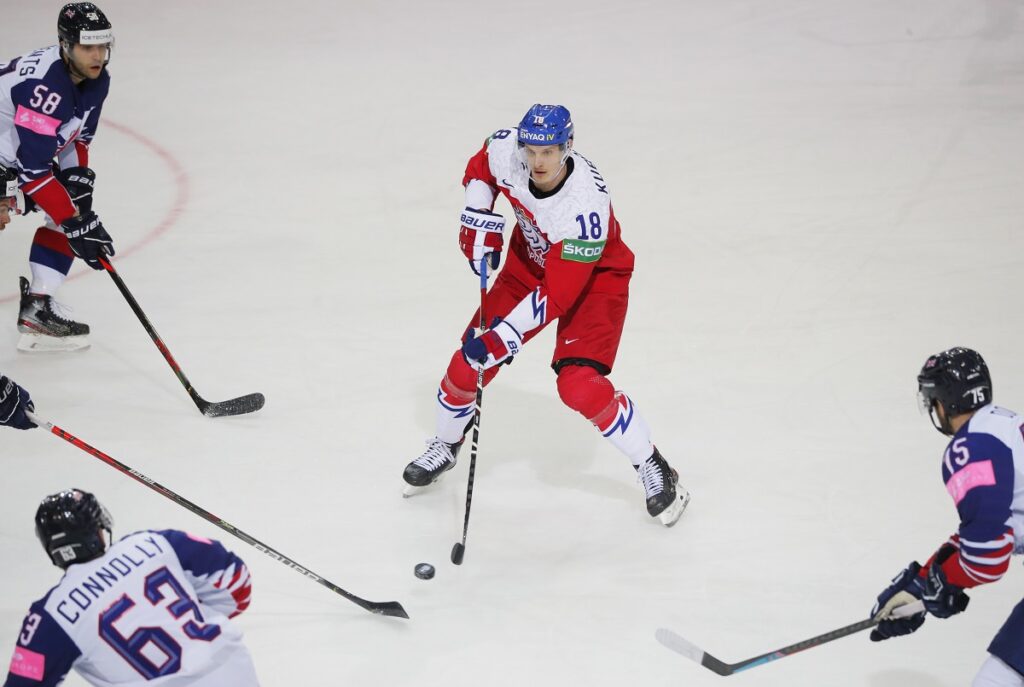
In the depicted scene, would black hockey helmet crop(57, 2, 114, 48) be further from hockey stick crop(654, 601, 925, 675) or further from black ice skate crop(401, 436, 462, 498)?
hockey stick crop(654, 601, 925, 675)

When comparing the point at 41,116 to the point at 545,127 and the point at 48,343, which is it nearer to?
the point at 48,343

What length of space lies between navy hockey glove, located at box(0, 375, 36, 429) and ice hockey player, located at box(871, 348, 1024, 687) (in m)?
2.47

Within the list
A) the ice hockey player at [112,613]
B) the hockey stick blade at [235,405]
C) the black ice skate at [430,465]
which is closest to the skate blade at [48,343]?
the hockey stick blade at [235,405]

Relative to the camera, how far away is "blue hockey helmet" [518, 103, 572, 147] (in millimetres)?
3389

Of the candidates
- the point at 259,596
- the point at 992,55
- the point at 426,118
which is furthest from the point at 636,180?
the point at 259,596

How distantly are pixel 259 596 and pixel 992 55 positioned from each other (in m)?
5.92

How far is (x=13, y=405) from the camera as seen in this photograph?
131 inches

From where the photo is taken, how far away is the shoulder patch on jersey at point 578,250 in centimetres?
347

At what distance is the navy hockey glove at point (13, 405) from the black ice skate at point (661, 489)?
1895mm

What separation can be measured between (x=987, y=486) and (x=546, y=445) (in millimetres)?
1980

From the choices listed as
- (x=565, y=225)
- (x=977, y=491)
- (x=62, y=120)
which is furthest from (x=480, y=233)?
(x=977, y=491)

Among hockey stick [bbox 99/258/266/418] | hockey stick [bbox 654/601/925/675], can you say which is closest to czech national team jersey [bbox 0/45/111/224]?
hockey stick [bbox 99/258/266/418]

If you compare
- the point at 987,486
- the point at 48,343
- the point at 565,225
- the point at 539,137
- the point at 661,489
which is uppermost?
the point at 539,137

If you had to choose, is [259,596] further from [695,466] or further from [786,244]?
[786,244]
